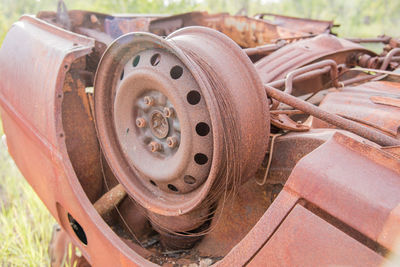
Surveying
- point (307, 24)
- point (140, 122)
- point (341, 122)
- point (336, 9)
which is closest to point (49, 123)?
point (140, 122)

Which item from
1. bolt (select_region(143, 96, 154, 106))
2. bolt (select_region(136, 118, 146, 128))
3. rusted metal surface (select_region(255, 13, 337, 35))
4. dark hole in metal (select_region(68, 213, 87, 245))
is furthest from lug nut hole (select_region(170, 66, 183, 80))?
rusted metal surface (select_region(255, 13, 337, 35))

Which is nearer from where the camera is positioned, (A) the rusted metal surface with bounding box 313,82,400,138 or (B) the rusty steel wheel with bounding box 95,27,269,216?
(B) the rusty steel wheel with bounding box 95,27,269,216

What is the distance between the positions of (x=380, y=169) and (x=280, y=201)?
32 cm

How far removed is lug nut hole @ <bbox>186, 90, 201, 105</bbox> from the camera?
142cm

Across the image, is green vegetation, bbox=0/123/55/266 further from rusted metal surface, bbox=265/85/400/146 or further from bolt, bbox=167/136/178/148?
rusted metal surface, bbox=265/85/400/146

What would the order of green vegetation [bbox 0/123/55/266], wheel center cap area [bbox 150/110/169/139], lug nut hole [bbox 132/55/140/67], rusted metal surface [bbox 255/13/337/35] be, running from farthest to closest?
1. rusted metal surface [bbox 255/13/337/35]
2. green vegetation [bbox 0/123/55/266]
3. lug nut hole [bbox 132/55/140/67]
4. wheel center cap area [bbox 150/110/169/139]

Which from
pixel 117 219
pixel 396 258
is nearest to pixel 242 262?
pixel 396 258

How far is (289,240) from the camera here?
109cm

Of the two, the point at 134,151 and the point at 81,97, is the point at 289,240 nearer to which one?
the point at 134,151

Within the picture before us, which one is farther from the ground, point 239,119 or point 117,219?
point 239,119

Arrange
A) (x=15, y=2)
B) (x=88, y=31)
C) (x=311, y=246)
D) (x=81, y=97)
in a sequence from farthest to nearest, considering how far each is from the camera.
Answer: (x=15, y=2), (x=88, y=31), (x=81, y=97), (x=311, y=246)

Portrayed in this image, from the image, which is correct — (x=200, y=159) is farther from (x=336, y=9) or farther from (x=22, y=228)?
(x=336, y=9)

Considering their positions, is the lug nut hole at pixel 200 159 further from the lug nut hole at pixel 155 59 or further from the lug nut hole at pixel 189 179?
the lug nut hole at pixel 155 59

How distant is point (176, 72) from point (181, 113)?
0.24 meters
